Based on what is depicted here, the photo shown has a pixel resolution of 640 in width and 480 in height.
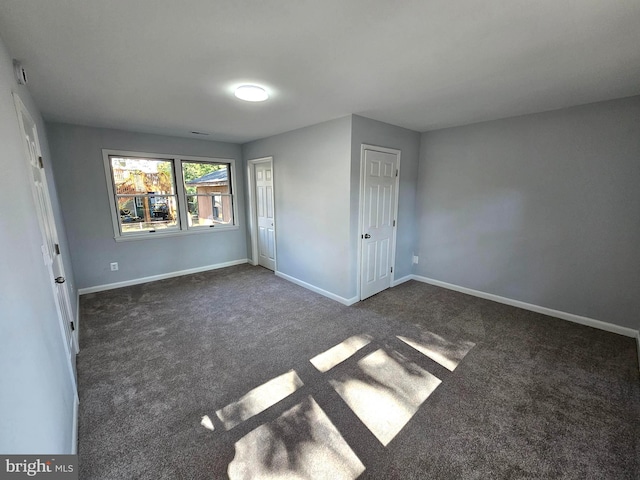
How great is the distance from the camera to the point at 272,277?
4.53 meters

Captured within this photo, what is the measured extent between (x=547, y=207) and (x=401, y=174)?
1.78 metres

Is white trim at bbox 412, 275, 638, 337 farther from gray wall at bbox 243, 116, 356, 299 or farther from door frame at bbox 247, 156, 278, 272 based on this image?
door frame at bbox 247, 156, 278, 272

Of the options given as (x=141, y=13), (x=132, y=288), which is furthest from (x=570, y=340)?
(x=132, y=288)

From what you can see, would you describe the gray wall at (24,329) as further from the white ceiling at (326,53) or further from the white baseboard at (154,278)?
the white baseboard at (154,278)

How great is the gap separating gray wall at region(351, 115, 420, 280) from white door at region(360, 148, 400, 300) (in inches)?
5.0

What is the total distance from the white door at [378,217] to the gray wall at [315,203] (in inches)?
11.2

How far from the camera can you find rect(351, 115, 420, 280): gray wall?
10.4 feet

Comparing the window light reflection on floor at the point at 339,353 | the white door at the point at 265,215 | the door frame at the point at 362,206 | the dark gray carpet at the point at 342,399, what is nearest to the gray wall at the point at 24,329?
the dark gray carpet at the point at 342,399

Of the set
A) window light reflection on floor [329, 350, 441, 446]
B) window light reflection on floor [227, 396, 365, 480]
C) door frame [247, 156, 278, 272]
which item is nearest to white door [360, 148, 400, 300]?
window light reflection on floor [329, 350, 441, 446]

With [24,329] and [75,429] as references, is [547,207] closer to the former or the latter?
[24,329]

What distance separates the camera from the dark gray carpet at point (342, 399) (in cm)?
147

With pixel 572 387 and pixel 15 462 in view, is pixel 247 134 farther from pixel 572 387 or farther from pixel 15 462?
pixel 572 387

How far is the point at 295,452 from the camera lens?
152cm

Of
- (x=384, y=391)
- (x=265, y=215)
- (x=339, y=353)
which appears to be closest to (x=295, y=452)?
(x=384, y=391)
